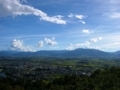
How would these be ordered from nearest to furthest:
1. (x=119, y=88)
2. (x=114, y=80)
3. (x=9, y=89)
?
(x=119, y=88) < (x=114, y=80) < (x=9, y=89)

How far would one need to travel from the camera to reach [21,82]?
77.5 m

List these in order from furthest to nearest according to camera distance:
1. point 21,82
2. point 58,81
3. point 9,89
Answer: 1. point 21,82
2. point 58,81
3. point 9,89

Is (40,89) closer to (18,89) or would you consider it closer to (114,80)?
(18,89)

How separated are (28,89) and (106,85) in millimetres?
25519

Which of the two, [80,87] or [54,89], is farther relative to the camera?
[54,89]

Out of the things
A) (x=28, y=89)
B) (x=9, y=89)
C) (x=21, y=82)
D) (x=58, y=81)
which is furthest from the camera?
(x=21, y=82)

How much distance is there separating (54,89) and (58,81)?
17544 mm

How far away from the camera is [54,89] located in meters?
55.2

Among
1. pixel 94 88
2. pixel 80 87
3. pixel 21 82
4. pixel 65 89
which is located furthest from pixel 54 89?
pixel 21 82

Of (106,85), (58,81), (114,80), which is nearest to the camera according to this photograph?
(106,85)

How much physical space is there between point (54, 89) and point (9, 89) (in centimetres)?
1283

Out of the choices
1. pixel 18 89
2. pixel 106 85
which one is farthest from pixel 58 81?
pixel 106 85

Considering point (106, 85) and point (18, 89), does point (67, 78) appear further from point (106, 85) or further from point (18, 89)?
point (106, 85)

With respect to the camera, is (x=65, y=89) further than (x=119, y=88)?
Yes
